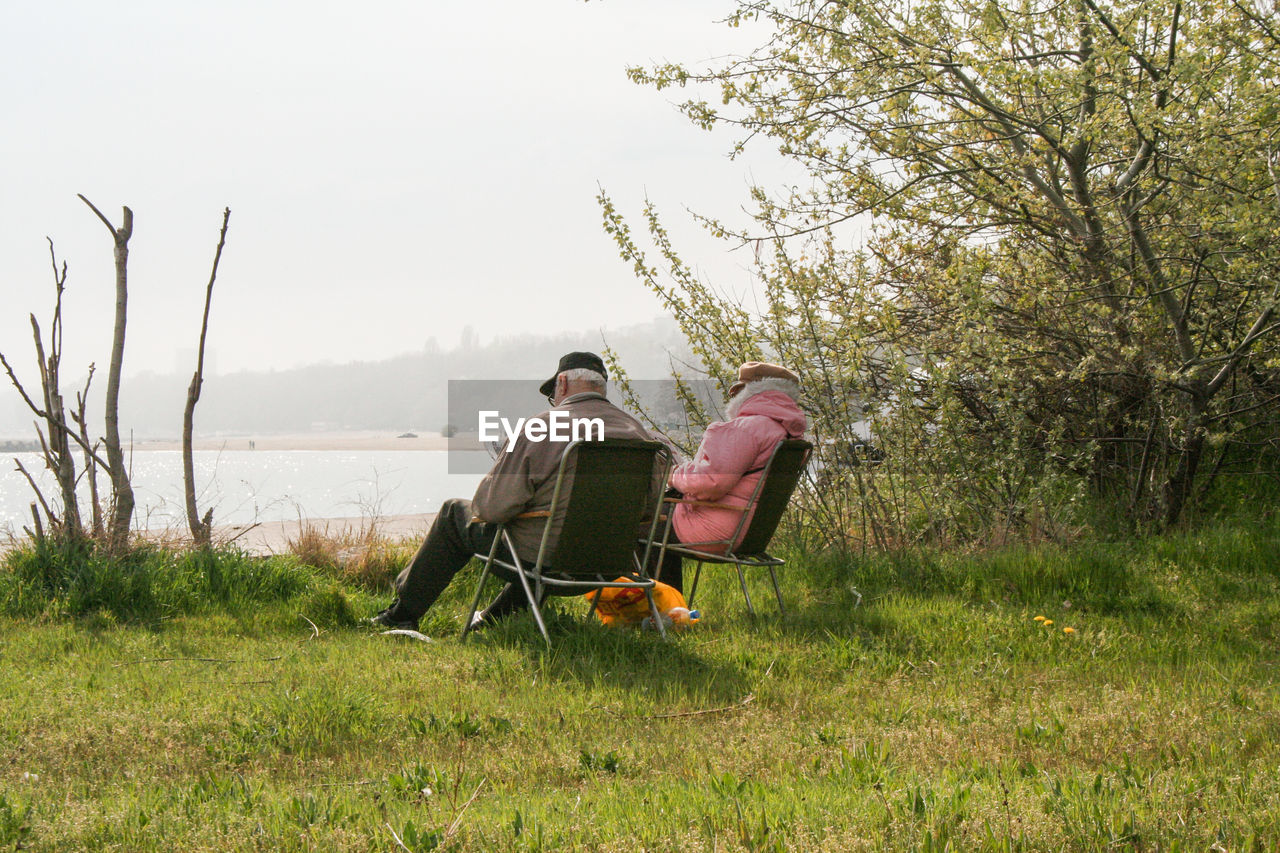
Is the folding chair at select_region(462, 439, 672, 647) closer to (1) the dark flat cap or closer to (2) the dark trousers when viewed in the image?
(2) the dark trousers

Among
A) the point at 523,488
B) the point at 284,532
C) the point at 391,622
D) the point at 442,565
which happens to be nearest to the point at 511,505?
the point at 523,488

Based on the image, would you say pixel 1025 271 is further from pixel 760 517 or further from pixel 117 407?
pixel 117 407

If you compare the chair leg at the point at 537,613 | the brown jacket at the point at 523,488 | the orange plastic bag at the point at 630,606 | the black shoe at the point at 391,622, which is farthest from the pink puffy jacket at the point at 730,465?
the black shoe at the point at 391,622

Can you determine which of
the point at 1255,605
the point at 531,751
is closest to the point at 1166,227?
the point at 1255,605

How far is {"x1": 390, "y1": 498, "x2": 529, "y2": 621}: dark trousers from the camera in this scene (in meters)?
5.59

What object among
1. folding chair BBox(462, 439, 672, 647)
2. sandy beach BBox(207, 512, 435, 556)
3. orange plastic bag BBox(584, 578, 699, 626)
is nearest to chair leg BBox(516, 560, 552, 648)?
folding chair BBox(462, 439, 672, 647)

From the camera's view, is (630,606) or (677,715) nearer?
(677,715)

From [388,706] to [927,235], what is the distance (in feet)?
19.9

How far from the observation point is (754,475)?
5.78 metres

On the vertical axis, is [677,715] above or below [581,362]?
below

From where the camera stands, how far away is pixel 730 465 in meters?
5.75

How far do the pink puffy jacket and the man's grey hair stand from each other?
0.74 metres

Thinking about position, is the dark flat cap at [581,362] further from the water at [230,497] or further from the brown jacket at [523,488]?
the water at [230,497]

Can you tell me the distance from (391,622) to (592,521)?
1.50 meters
